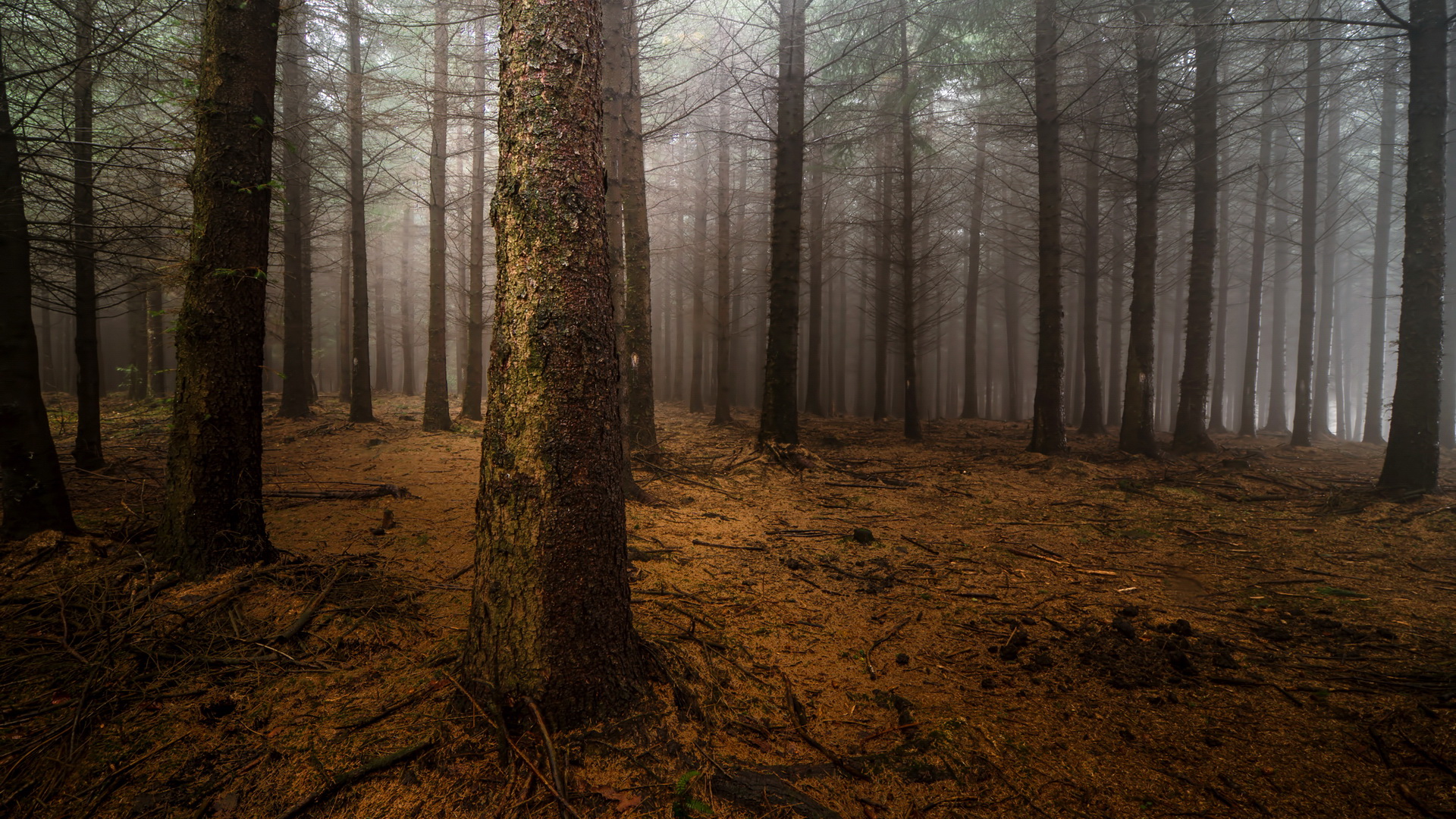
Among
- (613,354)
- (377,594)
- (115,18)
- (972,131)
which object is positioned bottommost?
(377,594)

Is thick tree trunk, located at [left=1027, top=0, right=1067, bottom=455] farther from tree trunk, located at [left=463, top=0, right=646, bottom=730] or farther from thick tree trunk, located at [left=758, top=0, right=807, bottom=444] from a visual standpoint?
tree trunk, located at [left=463, top=0, right=646, bottom=730]

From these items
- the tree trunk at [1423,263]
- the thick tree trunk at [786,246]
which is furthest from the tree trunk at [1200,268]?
the thick tree trunk at [786,246]

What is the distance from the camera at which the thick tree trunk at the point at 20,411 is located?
3.75 meters

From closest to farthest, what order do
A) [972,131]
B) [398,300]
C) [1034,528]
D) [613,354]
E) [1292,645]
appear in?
1. [613,354]
2. [1292,645]
3. [1034,528]
4. [972,131]
5. [398,300]

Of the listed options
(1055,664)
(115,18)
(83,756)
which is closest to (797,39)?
(115,18)

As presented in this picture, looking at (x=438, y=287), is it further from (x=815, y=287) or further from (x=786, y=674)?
(x=786, y=674)

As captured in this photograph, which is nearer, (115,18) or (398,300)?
(115,18)

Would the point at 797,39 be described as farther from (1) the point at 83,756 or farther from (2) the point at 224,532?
(1) the point at 83,756

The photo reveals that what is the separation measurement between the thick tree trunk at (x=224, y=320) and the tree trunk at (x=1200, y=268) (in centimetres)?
1290

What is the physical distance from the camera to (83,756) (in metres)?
2.18

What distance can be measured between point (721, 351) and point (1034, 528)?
9.96 metres

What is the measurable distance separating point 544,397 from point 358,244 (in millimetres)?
11222

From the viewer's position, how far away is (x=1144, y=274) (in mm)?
10023

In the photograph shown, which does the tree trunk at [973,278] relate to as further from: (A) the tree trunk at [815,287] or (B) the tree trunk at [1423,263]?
(B) the tree trunk at [1423,263]
